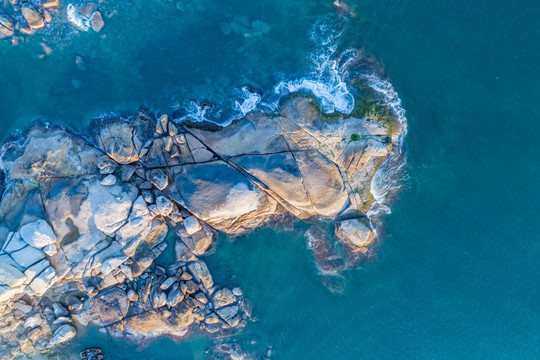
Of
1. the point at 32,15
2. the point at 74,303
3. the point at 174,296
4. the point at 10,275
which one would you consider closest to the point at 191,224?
the point at 174,296

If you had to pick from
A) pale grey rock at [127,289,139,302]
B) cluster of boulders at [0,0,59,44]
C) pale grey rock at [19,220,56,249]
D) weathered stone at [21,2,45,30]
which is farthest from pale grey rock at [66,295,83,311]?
weathered stone at [21,2,45,30]

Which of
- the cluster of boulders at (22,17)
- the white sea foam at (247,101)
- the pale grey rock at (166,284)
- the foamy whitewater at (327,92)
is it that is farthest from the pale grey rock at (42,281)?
the white sea foam at (247,101)

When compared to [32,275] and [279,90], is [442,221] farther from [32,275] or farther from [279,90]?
[32,275]

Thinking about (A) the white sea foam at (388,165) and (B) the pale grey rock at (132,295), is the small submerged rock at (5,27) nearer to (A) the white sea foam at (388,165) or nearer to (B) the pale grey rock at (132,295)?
(B) the pale grey rock at (132,295)

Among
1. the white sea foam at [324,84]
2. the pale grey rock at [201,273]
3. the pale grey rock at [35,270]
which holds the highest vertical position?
the white sea foam at [324,84]

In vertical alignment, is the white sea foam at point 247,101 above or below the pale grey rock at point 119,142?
above
